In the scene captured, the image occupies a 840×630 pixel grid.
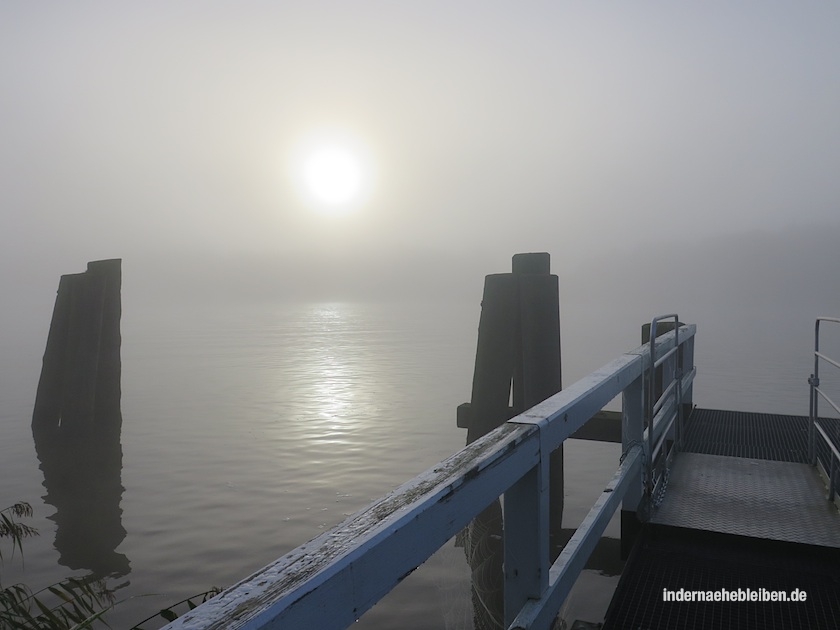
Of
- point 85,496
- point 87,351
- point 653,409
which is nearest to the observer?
point 653,409

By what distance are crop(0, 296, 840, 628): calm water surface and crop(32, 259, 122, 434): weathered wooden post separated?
132 centimetres

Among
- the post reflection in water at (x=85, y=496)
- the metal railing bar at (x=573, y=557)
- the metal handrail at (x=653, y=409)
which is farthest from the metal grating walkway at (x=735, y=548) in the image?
the post reflection in water at (x=85, y=496)

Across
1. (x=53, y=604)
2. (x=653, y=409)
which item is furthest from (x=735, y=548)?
(x=53, y=604)

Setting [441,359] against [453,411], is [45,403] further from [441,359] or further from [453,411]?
[441,359]

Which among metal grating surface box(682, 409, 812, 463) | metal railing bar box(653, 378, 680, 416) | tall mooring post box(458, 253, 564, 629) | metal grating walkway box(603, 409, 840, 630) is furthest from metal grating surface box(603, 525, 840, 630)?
tall mooring post box(458, 253, 564, 629)

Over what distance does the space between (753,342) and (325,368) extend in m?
35.5

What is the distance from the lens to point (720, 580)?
12.3 ft

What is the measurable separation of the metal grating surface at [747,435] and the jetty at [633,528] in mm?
31

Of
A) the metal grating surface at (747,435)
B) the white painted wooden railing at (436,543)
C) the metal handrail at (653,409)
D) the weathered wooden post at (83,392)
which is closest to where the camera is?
the white painted wooden railing at (436,543)

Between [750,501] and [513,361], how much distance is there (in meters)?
4.59

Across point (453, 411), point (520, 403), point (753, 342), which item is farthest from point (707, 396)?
point (753, 342)

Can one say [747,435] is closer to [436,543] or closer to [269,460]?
[436,543]

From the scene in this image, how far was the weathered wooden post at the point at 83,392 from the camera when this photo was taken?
49.4 ft

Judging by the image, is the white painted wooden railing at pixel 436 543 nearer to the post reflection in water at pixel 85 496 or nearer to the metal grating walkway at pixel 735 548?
the metal grating walkway at pixel 735 548
